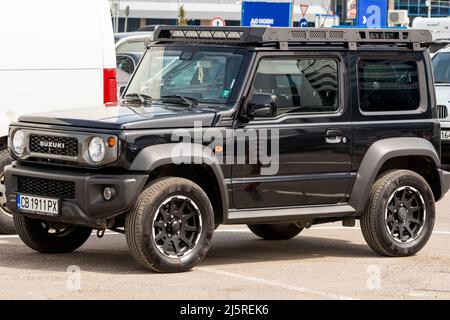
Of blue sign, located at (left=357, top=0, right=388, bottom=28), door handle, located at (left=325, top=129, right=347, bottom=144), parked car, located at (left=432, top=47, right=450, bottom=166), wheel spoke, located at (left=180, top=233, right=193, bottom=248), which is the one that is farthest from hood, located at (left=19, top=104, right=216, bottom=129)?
blue sign, located at (left=357, top=0, right=388, bottom=28)

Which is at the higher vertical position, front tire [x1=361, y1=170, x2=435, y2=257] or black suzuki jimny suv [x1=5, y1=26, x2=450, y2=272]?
black suzuki jimny suv [x1=5, y1=26, x2=450, y2=272]

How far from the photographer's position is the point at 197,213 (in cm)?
883

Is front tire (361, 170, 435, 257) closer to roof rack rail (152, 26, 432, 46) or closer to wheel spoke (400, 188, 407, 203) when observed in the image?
wheel spoke (400, 188, 407, 203)

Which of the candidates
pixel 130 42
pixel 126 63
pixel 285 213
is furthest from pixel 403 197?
pixel 130 42

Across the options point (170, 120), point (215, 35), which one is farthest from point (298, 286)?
point (215, 35)

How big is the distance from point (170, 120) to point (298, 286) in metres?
1.50

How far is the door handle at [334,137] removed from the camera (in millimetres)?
9508

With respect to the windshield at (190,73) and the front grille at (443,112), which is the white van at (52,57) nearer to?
the windshield at (190,73)

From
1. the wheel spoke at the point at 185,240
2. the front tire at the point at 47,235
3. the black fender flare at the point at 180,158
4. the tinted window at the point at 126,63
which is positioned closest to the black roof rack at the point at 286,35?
the black fender flare at the point at 180,158

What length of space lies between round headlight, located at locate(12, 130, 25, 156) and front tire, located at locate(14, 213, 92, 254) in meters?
0.56

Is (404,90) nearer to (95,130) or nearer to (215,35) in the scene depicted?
(215,35)

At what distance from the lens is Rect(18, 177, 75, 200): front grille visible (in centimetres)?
869

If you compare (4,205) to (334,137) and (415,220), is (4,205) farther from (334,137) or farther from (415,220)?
(415,220)
